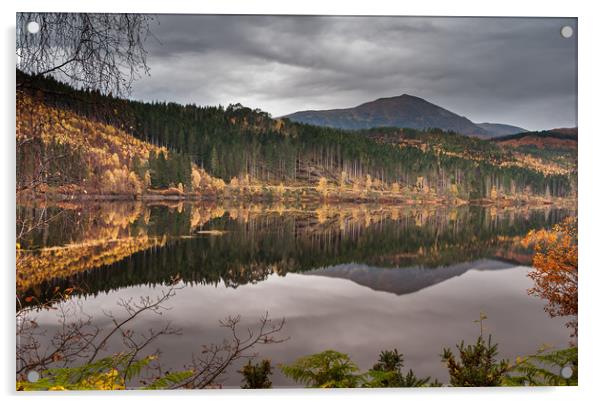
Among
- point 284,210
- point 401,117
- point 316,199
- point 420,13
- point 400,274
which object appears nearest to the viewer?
point 420,13

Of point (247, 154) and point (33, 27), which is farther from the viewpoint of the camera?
point (247, 154)

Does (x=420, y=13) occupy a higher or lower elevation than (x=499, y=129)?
higher

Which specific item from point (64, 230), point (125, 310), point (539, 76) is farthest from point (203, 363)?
point (539, 76)

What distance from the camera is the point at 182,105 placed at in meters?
4.47

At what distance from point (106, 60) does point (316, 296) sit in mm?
2674

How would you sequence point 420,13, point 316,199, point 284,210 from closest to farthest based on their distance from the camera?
point 420,13 → point 284,210 → point 316,199

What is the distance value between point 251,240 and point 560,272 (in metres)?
2.87

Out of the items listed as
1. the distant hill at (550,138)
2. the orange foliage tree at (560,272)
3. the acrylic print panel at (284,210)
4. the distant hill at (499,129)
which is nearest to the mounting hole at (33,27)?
the acrylic print panel at (284,210)

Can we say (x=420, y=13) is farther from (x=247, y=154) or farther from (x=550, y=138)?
(x=247, y=154)

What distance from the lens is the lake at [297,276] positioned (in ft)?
13.8

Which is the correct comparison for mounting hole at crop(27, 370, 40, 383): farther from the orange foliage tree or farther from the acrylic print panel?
the orange foliage tree

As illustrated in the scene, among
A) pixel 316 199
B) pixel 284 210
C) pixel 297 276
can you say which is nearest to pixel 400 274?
pixel 297 276

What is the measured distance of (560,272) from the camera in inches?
175

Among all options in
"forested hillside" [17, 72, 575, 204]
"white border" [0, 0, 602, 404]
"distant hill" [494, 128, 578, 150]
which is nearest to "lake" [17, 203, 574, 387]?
"white border" [0, 0, 602, 404]
